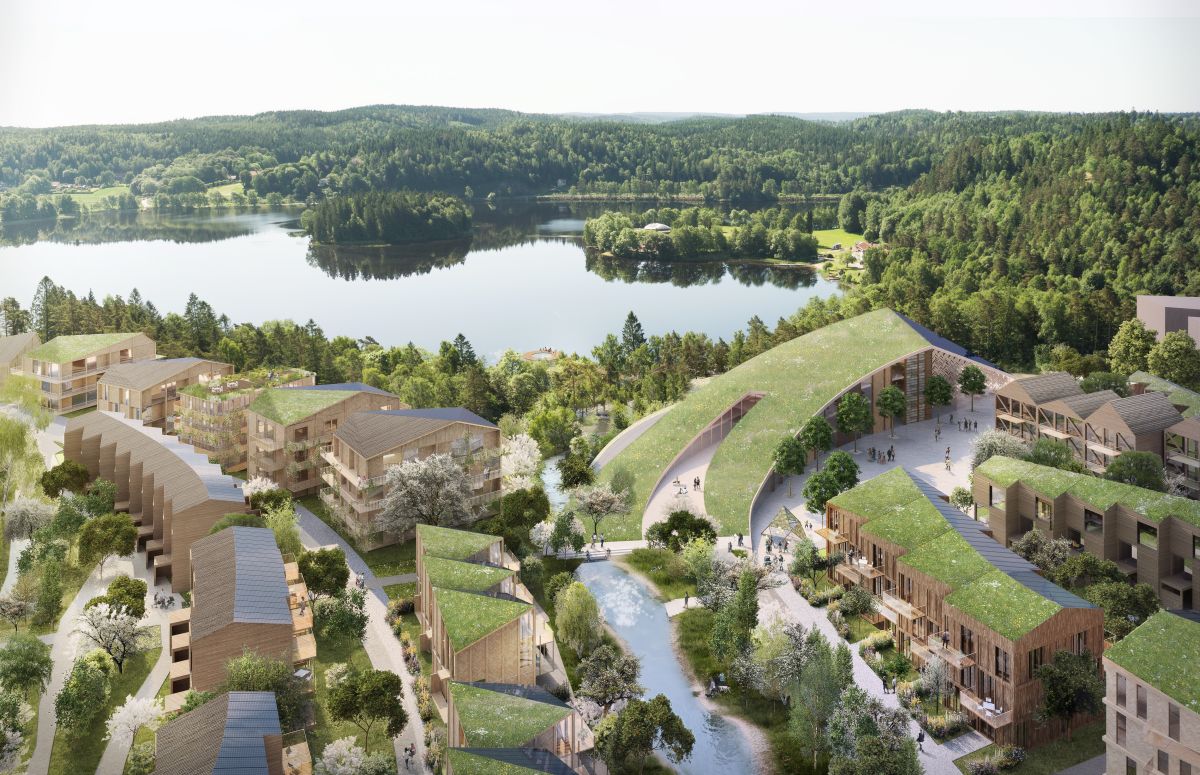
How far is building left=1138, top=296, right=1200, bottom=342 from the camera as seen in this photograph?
188ft

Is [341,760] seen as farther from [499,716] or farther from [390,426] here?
[390,426]

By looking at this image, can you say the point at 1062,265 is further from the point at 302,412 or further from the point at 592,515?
the point at 302,412

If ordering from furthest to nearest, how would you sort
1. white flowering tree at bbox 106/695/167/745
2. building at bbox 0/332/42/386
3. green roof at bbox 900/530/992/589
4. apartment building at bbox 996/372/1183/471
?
1. building at bbox 0/332/42/386
2. apartment building at bbox 996/372/1183/471
3. green roof at bbox 900/530/992/589
4. white flowering tree at bbox 106/695/167/745

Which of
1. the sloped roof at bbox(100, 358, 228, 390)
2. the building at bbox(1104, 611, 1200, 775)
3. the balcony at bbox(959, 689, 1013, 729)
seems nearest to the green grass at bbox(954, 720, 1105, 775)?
the balcony at bbox(959, 689, 1013, 729)

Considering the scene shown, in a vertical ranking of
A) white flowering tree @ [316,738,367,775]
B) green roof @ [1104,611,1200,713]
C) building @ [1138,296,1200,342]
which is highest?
building @ [1138,296,1200,342]

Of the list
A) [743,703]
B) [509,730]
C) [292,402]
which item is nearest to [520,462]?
[292,402]

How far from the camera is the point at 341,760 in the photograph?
23.4m

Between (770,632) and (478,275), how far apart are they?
288 ft

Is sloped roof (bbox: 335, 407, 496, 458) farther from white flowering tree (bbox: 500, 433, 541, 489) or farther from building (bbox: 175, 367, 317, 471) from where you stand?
building (bbox: 175, 367, 317, 471)

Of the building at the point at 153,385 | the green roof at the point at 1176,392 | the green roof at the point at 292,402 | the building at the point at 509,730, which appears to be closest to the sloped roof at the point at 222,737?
the building at the point at 509,730

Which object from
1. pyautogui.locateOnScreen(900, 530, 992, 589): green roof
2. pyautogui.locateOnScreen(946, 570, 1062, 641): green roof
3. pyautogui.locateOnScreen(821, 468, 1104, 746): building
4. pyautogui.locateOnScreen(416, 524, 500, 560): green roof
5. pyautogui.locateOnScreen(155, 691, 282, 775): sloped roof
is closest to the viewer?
pyautogui.locateOnScreen(155, 691, 282, 775): sloped roof

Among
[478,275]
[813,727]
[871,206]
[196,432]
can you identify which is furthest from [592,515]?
[871,206]

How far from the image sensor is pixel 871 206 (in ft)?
392

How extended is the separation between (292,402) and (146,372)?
40.7 ft
